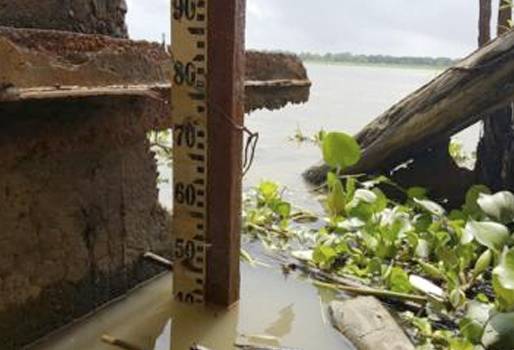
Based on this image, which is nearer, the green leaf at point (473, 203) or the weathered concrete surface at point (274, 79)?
the weathered concrete surface at point (274, 79)

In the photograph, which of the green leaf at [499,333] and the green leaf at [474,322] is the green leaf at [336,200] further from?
the green leaf at [499,333]

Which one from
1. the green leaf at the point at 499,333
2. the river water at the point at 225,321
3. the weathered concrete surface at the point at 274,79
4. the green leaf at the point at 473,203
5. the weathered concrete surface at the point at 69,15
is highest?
the weathered concrete surface at the point at 69,15

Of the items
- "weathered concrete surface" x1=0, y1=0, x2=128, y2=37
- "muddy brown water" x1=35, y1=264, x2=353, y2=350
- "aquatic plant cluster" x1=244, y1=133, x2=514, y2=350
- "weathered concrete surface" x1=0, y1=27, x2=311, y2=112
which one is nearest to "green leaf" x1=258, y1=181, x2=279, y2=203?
"aquatic plant cluster" x1=244, y1=133, x2=514, y2=350

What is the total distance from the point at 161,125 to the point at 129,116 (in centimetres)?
17

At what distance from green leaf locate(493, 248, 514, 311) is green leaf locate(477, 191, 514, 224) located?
0.92m

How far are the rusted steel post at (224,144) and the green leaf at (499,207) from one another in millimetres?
1441

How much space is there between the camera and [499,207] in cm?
306

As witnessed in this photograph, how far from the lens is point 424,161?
4.53 metres

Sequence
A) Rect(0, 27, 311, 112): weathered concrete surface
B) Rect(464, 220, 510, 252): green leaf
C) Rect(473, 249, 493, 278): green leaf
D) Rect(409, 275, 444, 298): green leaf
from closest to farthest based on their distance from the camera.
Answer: Rect(0, 27, 311, 112): weathered concrete surface → Rect(409, 275, 444, 298): green leaf → Rect(464, 220, 510, 252): green leaf → Rect(473, 249, 493, 278): green leaf

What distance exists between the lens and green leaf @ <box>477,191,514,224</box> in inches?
120

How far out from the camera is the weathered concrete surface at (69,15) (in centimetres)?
226

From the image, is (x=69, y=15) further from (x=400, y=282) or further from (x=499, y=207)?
(x=499, y=207)

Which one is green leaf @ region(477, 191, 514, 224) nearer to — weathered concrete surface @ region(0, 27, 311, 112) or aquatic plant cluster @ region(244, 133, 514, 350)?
aquatic plant cluster @ region(244, 133, 514, 350)

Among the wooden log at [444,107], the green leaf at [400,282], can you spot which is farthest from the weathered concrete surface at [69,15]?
the wooden log at [444,107]
